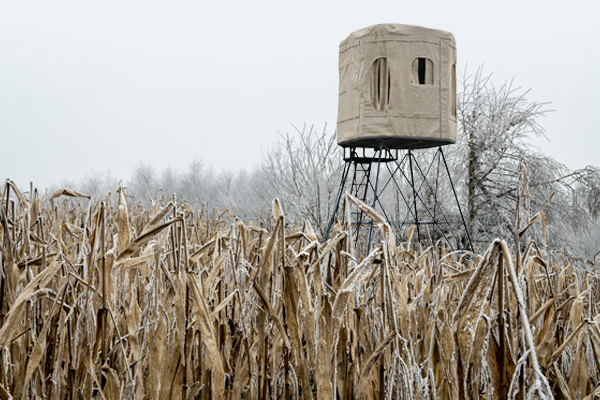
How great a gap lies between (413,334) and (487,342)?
38 centimetres

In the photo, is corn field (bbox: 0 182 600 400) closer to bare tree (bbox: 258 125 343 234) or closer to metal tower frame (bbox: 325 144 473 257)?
metal tower frame (bbox: 325 144 473 257)

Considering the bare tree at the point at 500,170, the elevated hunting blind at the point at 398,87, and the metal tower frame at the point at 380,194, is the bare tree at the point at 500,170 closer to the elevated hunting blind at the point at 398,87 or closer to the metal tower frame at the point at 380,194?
the metal tower frame at the point at 380,194

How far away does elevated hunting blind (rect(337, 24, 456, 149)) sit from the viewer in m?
3.99

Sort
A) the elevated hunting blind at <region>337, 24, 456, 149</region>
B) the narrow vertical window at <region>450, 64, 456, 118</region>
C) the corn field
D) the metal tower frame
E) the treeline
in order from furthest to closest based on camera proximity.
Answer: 1. the treeline
2. the narrow vertical window at <region>450, 64, 456, 118</region>
3. the elevated hunting blind at <region>337, 24, 456, 149</region>
4. the metal tower frame
5. the corn field

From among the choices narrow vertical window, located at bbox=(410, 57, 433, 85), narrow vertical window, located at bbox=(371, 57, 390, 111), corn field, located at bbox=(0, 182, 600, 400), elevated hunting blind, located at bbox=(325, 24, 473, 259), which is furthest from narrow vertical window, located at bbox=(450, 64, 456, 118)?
corn field, located at bbox=(0, 182, 600, 400)

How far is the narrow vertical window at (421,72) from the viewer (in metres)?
4.07

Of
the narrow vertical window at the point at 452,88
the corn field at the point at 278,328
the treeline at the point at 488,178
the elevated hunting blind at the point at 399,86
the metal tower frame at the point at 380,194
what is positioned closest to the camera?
the corn field at the point at 278,328

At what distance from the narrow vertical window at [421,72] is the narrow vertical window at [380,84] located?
205 millimetres

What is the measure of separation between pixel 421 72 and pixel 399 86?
1.04 feet

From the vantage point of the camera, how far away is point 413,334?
40.2 inches

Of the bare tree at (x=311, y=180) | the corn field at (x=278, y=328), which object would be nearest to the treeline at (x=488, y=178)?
the bare tree at (x=311, y=180)

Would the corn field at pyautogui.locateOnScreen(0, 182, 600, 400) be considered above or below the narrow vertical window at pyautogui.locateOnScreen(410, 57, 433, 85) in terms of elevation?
below

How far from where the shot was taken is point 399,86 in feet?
13.1

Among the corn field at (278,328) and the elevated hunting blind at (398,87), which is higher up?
the elevated hunting blind at (398,87)
